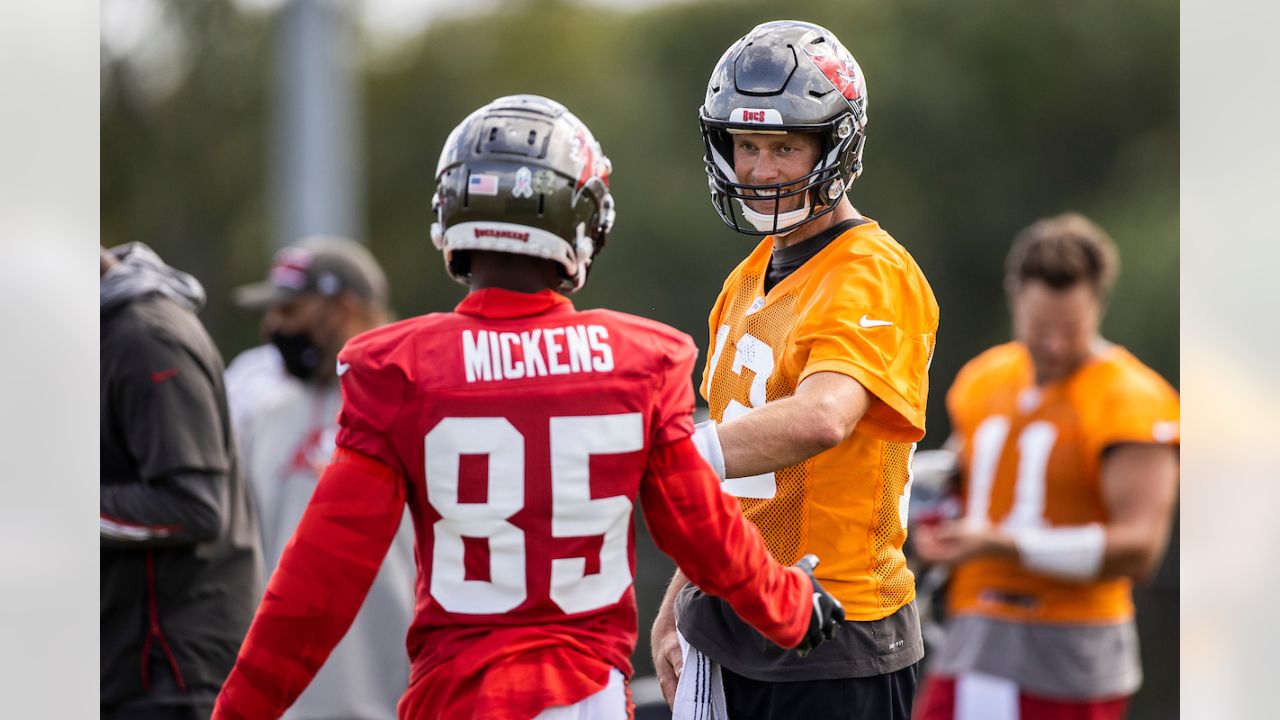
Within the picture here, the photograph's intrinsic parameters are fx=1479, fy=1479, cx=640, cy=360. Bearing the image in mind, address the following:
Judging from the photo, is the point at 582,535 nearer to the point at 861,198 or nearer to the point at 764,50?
the point at 764,50

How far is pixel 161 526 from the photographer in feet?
11.4

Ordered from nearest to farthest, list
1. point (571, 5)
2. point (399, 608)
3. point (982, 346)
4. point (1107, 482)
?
point (1107, 482), point (399, 608), point (982, 346), point (571, 5)

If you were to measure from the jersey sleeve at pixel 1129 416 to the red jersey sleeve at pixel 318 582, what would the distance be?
217cm

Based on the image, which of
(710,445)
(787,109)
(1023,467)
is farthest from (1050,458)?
(710,445)

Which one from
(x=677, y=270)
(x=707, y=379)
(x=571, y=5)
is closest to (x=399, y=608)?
(x=707, y=379)

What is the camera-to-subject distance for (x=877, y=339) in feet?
8.73

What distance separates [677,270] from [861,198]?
2141 mm

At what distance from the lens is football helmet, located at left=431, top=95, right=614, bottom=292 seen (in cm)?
234

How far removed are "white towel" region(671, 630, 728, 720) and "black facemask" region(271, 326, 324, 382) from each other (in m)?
2.34

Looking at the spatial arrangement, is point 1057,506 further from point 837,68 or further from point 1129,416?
point 837,68

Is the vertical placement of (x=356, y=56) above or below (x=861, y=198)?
above

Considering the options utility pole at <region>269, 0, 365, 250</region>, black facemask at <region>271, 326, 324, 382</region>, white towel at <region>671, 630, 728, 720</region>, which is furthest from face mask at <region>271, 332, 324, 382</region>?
utility pole at <region>269, 0, 365, 250</region>

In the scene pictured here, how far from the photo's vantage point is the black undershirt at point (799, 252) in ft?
9.38

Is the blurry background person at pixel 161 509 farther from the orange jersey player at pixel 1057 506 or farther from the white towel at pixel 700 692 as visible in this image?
the orange jersey player at pixel 1057 506
